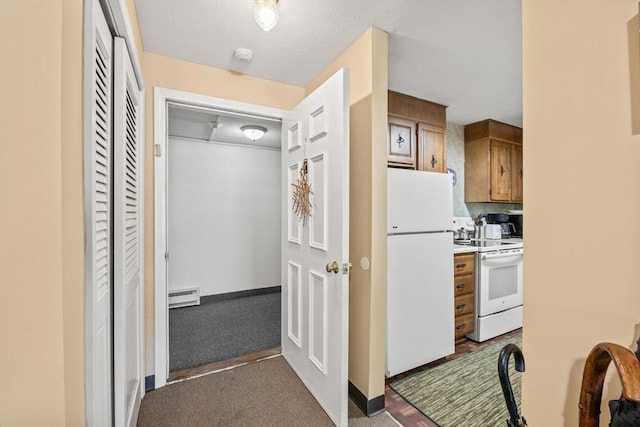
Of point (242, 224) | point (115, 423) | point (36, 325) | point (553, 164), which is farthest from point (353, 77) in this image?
point (242, 224)

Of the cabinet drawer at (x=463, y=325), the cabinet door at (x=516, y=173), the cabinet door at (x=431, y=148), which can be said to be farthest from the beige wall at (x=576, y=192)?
the cabinet door at (x=516, y=173)

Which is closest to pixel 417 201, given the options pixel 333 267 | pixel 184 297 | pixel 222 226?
pixel 333 267

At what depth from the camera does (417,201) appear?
206cm

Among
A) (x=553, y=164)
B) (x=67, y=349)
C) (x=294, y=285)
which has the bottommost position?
(x=294, y=285)

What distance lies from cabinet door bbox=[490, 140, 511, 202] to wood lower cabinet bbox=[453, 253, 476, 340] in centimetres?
132

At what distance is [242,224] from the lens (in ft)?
13.0

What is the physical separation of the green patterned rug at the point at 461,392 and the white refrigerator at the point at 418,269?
0.34 feet

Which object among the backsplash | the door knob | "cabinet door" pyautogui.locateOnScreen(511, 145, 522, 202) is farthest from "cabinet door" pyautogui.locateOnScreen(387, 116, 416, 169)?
"cabinet door" pyautogui.locateOnScreen(511, 145, 522, 202)

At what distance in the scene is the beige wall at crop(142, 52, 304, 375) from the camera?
186 cm

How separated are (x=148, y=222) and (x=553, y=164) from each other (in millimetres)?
2118

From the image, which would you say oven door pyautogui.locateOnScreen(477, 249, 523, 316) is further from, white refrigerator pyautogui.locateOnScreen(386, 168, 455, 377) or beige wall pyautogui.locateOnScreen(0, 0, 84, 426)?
beige wall pyautogui.locateOnScreen(0, 0, 84, 426)

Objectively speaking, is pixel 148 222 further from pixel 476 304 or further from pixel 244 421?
pixel 476 304

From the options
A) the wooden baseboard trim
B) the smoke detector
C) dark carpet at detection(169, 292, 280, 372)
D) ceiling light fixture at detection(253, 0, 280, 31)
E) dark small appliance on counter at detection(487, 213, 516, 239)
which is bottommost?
dark carpet at detection(169, 292, 280, 372)

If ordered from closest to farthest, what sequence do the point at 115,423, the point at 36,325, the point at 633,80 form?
the point at 36,325 < the point at 633,80 < the point at 115,423
